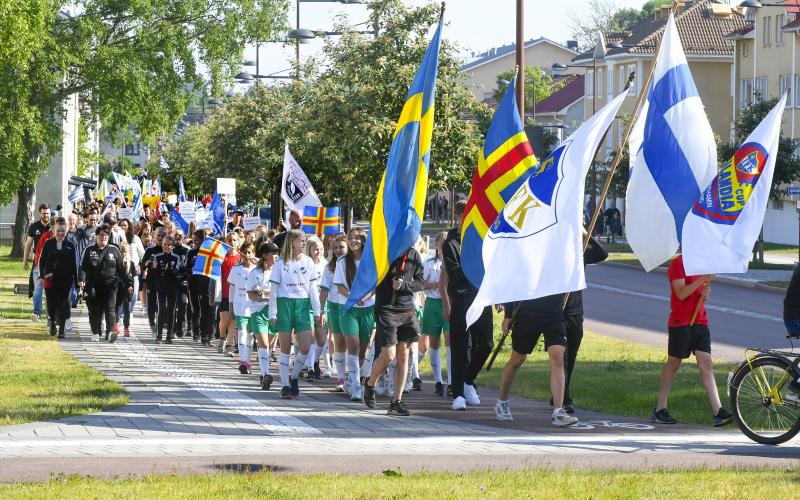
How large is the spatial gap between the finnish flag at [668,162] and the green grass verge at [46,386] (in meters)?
5.13

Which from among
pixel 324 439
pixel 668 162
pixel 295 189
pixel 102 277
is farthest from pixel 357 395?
pixel 295 189

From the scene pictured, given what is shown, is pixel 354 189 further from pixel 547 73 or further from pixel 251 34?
pixel 547 73

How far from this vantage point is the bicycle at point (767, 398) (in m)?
10.8

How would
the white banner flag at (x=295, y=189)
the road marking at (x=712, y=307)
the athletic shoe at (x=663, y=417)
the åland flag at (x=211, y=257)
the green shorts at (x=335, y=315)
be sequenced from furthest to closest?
1. the road marking at (x=712, y=307)
2. the white banner flag at (x=295, y=189)
3. the åland flag at (x=211, y=257)
4. the green shorts at (x=335, y=315)
5. the athletic shoe at (x=663, y=417)

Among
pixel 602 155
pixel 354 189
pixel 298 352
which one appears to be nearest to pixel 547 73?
pixel 602 155

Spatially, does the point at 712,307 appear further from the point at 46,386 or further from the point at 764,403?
the point at 764,403

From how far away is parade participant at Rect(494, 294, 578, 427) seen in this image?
39.0 feet

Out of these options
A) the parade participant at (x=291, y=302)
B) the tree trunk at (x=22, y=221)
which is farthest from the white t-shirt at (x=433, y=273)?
the tree trunk at (x=22, y=221)

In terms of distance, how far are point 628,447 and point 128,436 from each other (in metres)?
3.92

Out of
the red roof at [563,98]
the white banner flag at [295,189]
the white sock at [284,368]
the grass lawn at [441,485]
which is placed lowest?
the grass lawn at [441,485]

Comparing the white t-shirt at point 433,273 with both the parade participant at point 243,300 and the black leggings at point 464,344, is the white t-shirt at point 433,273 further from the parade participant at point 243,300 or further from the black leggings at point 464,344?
the parade participant at point 243,300

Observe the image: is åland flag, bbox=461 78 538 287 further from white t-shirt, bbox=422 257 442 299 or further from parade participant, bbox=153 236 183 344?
parade participant, bbox=153 236 183 344

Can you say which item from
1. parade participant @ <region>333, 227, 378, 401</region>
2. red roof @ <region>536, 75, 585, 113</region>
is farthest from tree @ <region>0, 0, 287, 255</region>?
red roof @ <region>536, 75, 585, 113</region>

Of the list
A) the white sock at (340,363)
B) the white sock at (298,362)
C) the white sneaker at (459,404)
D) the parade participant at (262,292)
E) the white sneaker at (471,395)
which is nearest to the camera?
the white sneaker at (459,404)
